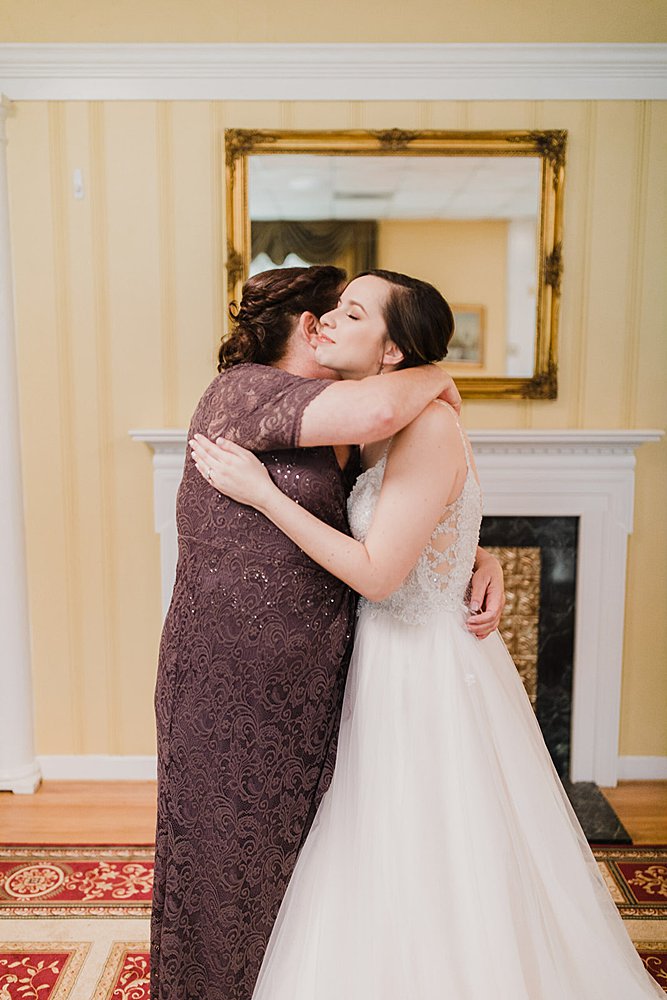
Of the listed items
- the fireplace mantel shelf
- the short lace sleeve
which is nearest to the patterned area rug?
the fireplace mantel shelf

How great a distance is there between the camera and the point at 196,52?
9.82 feet

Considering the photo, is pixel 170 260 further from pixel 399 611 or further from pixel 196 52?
pixel 399 611

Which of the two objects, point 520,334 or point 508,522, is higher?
point 520,334

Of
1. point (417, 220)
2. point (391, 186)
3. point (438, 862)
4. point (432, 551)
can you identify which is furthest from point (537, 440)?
point (438, 862)

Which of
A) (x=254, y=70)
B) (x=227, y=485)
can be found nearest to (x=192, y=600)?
(x=227, y=485)

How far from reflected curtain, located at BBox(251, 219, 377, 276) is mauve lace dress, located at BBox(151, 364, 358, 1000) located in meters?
1.48

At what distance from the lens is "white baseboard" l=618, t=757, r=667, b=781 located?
3371mm

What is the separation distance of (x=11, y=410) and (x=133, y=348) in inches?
19.5

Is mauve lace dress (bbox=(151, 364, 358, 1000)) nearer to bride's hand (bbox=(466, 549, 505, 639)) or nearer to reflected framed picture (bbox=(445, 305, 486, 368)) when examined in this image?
bride's hand (bbox=(466, 549, 505, 639))

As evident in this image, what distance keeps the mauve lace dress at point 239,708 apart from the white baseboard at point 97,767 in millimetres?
1584

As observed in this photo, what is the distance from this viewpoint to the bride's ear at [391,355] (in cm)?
170

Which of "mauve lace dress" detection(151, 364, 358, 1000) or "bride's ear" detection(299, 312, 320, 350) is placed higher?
"bride's ear" detection(299, 312, 320, 350)

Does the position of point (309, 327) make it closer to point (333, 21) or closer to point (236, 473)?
point (236, 473)

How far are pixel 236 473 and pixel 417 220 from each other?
1.80m
